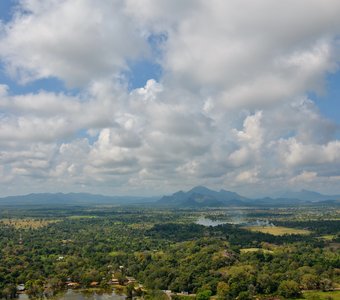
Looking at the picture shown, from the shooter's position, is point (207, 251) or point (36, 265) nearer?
point (36, 265)

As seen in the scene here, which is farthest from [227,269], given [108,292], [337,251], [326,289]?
[337,251]

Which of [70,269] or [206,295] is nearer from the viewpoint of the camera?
[206,295]

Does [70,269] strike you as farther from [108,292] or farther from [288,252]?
[288,252]

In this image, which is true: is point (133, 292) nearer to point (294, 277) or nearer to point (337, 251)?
point (294, 277)

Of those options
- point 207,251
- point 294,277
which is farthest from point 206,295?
point 207,251

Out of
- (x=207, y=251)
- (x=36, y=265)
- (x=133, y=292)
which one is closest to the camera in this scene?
(x=133, y=292)

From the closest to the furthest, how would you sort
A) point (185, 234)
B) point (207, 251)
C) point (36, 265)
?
point (36, 265) < point (207, 251) < point (185, 234)
